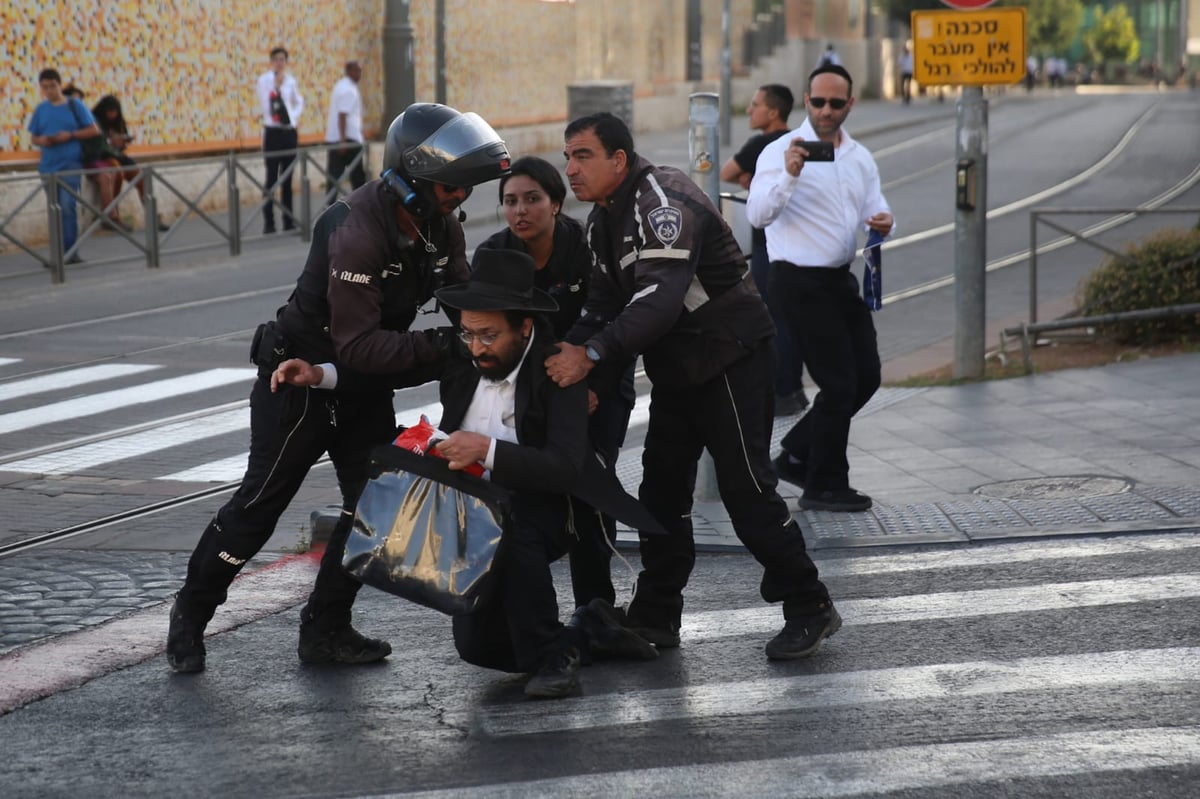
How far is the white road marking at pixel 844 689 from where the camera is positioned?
15.9 ft

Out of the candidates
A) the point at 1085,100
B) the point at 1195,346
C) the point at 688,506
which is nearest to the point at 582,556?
the point at 688,506

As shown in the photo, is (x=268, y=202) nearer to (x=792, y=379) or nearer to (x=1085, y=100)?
(x=792, y=379)

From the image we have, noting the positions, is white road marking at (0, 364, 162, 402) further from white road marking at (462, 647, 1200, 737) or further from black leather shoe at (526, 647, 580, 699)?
white road marking at (462, 647, 1200, 737)

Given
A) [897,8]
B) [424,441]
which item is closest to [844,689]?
[424,441]

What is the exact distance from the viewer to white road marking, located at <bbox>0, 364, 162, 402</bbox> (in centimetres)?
1080

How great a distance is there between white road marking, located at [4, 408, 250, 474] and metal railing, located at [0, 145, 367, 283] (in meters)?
6.46

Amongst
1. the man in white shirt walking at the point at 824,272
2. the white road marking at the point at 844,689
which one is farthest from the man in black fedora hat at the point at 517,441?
the man in white shirt walking at the point at 824,272

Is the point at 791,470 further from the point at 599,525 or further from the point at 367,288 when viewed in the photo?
the point at 367,288

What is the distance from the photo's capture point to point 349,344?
508 centimetres

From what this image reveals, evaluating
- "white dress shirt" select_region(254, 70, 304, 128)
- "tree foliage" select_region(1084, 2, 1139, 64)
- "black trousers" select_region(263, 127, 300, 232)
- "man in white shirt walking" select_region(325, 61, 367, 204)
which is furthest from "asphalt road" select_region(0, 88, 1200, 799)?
"tree foliage" select_region(1084, 2, 1139, 64)

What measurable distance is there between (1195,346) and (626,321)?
7.27 meters

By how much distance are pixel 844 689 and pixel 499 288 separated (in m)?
1.48

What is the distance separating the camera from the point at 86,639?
5758 millimetres

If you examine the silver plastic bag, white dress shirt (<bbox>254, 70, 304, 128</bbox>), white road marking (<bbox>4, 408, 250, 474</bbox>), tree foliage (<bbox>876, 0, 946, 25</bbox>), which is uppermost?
tree foliage (<bbox>876, 0, 946, 25</bbox>)
